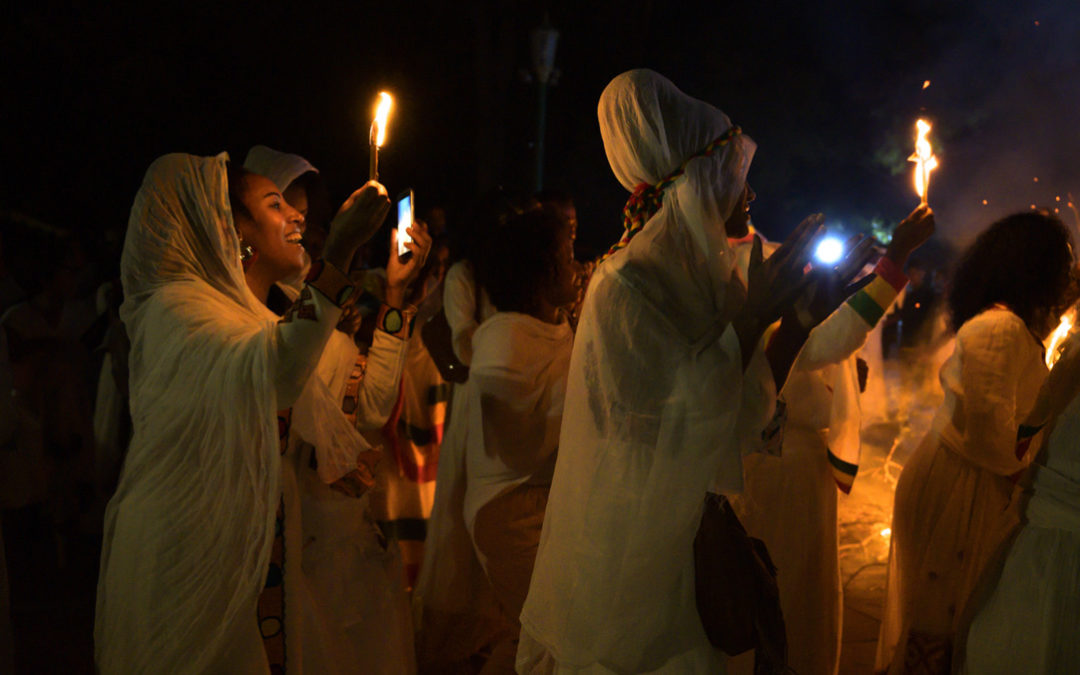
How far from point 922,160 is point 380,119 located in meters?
1.87

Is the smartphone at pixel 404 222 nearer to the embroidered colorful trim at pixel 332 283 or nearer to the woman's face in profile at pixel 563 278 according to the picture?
the woman's face in profile at pixel 563 278

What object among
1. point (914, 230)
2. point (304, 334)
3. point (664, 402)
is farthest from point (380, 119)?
point (914, 230)

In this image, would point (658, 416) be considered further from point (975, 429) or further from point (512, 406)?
point (975, 429)

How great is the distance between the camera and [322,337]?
2.27 metres

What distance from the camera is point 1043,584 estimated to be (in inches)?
93.6

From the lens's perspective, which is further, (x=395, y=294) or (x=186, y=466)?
(x=395, y=294)

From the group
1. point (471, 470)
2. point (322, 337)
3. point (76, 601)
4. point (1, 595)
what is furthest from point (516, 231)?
point (76, 601)

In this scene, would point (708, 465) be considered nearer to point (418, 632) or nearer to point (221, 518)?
point (221, 518)

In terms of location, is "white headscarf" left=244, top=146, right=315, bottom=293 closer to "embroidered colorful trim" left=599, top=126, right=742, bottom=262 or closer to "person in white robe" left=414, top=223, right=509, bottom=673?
"person in white robe" left=414, top=223, right=509, bottom=673

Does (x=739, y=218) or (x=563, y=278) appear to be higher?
(x=739, y=218)

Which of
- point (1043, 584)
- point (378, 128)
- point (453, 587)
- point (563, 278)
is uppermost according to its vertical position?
point (378, 128)

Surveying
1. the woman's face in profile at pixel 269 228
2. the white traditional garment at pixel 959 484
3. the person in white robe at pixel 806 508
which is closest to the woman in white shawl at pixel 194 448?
the woman's face in profile at pixel 269 228

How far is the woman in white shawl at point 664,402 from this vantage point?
6.57ft

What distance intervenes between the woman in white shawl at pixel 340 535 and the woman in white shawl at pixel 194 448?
0.25 meters
